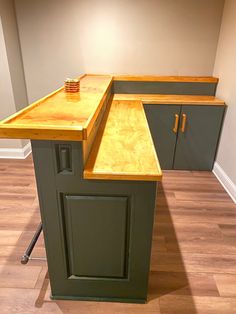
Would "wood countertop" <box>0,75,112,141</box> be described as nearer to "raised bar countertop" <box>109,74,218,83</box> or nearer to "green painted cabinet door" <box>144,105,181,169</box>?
"green painted cabinet door" <box>144,105,181,169</box>

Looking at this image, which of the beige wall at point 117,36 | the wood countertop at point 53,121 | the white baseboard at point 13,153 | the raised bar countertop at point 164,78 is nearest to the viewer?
the wood countertop at point 53,121

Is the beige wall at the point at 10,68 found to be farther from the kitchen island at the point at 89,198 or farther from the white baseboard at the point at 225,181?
the white baseboard at the point at 225,181

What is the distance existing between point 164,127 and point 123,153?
167 centimetres

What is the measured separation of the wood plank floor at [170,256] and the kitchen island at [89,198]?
14 cm

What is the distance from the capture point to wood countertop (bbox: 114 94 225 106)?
2.72m

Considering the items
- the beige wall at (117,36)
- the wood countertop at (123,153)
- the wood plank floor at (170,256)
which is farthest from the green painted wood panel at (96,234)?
the beige wall at (117,36)

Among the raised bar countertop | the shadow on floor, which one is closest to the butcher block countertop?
the shadow on floor

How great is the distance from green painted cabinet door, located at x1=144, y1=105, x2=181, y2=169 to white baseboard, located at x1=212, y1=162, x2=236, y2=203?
547 mm

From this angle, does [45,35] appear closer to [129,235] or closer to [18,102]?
[18,102]

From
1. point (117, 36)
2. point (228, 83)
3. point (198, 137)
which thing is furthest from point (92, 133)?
point (117, 36)

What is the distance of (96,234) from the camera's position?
1.24 metres

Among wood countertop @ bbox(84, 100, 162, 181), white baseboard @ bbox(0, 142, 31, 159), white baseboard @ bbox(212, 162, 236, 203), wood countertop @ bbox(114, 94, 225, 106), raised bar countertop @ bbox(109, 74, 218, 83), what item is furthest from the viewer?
white baseboard @ bbox(0, 142, 31, 159)

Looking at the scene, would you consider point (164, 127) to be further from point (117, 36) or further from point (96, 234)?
point (96, 234)

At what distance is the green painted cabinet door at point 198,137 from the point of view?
2.76 meters
